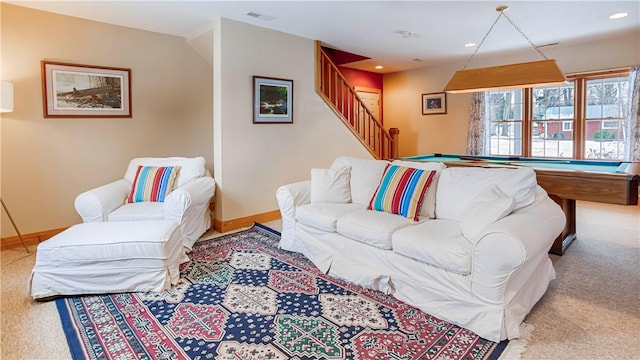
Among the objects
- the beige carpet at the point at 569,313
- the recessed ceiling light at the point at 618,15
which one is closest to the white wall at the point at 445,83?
the recessed ceiling light at the point at 618,15

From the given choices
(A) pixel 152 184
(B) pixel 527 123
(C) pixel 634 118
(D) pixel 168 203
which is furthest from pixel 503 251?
(B) pixel 527 123

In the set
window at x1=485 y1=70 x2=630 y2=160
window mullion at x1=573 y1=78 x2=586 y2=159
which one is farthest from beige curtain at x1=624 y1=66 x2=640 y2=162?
window mullion at x1=573 y1=78 x2=586 y2=159

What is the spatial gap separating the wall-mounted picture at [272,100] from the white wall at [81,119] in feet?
3.49

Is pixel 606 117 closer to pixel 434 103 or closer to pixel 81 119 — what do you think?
pixel 434 103

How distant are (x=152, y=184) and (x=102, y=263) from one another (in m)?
1.31

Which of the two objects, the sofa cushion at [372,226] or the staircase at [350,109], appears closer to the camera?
the sofa cushion at [372,226]

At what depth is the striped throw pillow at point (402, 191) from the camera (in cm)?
285

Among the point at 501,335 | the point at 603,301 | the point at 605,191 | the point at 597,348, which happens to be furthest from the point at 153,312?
the point at 605,191

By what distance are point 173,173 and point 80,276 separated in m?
→ 1.50

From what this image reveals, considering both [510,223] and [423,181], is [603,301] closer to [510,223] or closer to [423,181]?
[510,223]

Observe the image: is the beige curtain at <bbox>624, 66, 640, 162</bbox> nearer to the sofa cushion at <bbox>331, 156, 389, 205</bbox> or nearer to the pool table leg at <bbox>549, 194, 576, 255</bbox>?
the pool table leg at <bbox>549, 194, 576, 255</bbox>

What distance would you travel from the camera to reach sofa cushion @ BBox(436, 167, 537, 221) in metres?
2.51

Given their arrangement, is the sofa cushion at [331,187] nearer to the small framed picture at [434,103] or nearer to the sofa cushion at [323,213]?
the sofa cushion at [323,213]

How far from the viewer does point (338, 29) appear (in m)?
4.54
